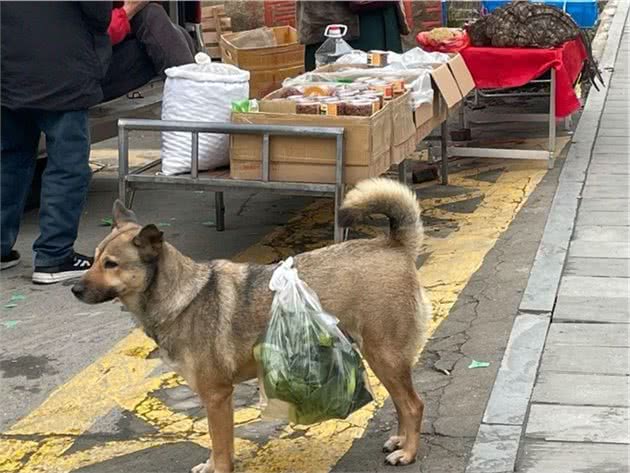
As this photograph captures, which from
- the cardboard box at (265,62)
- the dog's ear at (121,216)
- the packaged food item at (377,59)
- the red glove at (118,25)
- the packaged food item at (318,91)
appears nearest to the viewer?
the dog's ear at (121,216)

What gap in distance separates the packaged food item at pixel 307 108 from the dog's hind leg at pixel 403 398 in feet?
7.60

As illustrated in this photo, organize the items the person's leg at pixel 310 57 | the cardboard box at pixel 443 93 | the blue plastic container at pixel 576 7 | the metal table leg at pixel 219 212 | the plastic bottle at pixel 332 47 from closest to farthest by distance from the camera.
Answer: the cardboard box at pixel 443 93 < the metal table leg at pixel 219 212 < the plastic bottle at pixel 332 47 < the person's leg at pixel 310 57 < the blue plastic container at pixel 576 7

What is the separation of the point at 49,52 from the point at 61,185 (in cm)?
79

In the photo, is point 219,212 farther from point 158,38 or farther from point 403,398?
point 403,398

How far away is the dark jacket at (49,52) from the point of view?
644cm

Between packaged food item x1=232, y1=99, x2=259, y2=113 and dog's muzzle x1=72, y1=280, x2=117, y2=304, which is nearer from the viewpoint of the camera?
dog's muzzle x1=72, y1=280, x2=117, y2=304

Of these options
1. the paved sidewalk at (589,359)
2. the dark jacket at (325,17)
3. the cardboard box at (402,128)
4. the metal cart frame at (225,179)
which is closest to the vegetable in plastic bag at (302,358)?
the paved sidewalk at (589,359)

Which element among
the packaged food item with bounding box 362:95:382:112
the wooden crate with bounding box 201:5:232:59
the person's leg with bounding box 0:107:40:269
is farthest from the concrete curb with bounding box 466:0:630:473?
the wooden crate with bounding box 201:5:232:59

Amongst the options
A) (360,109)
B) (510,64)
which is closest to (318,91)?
(360,109)

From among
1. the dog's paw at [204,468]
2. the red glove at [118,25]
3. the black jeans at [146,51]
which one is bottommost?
the dog's paw at [204,468]

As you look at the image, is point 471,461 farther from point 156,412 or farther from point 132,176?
point 132,176

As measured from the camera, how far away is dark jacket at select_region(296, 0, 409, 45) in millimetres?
8586

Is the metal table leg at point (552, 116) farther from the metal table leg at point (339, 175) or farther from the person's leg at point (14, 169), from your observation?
the person's leg at point (14, 169)

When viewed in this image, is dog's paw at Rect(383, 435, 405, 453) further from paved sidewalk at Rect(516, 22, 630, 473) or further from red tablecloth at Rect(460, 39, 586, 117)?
red tablecloth at Rect(460, 39, 586, 117)
